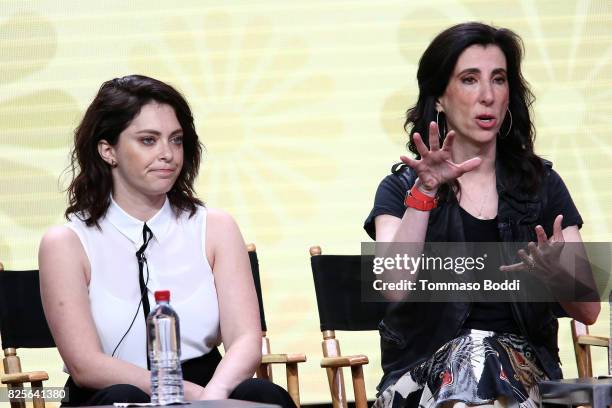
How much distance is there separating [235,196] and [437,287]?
1.45 meters

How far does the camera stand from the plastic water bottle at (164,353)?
7.58 ft

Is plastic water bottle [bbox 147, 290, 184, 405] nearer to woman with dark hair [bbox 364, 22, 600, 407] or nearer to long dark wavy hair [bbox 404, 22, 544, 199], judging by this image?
woman with dark hair [bbox 364, 22, 600, 407]

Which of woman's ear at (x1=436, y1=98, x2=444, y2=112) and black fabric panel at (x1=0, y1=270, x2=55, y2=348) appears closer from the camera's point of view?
woman's ear at (x1=436, y1=98, x2=444, y2=112)

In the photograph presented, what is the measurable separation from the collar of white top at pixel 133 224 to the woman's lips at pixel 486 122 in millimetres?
908

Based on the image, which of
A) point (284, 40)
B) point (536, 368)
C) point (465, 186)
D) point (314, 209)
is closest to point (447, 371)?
point (536, 368)

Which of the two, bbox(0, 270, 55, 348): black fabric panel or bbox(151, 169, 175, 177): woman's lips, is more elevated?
bbox(151, 169, 175, 177): woman's lips

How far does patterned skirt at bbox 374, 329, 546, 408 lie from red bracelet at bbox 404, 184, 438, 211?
34 centimetres

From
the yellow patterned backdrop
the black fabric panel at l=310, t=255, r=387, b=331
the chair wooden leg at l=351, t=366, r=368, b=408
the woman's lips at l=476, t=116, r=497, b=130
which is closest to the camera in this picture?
the woman's lips at l=476, t=116, r=497, b=130

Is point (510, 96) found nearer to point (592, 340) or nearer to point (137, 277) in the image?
point (592, 340)

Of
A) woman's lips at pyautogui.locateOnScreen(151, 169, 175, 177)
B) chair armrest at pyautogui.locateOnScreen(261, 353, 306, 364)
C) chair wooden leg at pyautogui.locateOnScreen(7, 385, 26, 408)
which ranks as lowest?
chair wooden leg at pyautogui.locateOnScreen(7, 385, 26, 408)

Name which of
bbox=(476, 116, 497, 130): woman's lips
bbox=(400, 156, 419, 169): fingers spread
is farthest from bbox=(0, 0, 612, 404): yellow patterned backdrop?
bbox=(400, 156, 419, 169): fingers spread

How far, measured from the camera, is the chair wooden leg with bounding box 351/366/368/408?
11.1ft

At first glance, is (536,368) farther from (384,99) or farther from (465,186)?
(384,99)

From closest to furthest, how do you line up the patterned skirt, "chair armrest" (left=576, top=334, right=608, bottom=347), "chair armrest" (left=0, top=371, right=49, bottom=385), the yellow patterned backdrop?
the patterned skirt, "chair armrest" (left=0, top=371, right=49, bottom=385), "chair armrest" (left=576, top=334, right=608, bottom=347), the yellow patterned backdrop
